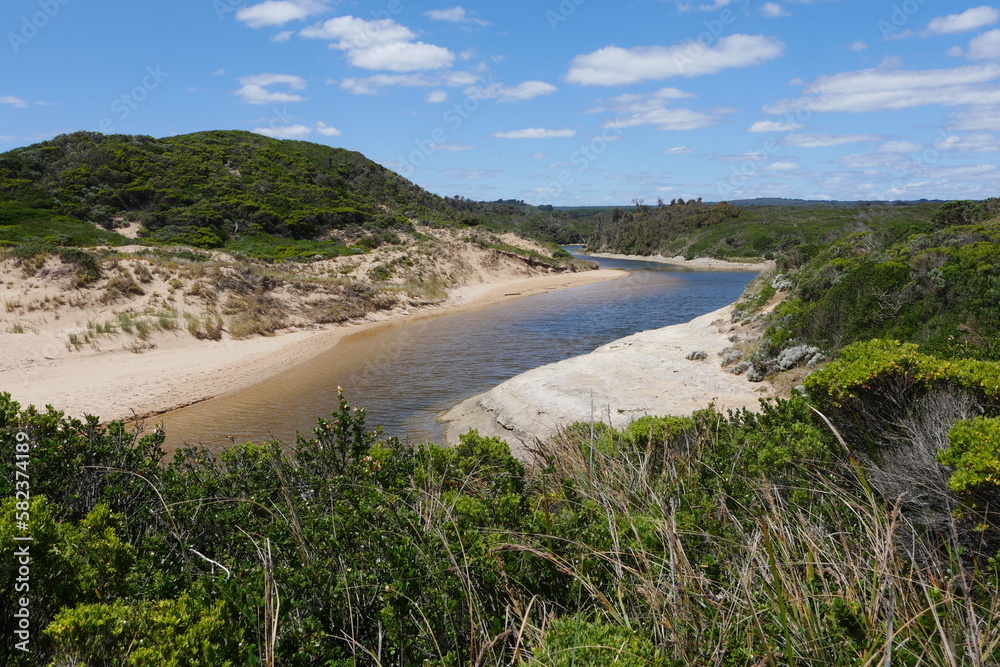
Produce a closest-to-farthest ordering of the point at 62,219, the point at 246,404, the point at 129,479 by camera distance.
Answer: the point at 129,479 → the point at 246,404 → the point at 62,219

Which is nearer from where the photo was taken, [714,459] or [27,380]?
[714,459]

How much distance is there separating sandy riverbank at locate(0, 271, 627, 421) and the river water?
93 centimetres

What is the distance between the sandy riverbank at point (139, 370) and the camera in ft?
A: 44.2

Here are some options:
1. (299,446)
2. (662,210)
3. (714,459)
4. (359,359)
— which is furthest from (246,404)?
(662,210)

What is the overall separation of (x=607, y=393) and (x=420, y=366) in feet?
25.3

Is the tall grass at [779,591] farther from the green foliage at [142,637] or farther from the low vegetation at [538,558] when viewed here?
the green foliage at [142,637]

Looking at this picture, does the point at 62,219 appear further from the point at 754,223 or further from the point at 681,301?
the point at 754,223

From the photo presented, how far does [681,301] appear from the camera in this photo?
3634 centimetres

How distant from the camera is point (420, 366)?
17.9m

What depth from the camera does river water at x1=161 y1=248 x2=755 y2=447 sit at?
1246 cm

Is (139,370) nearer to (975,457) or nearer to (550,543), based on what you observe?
(550,543)

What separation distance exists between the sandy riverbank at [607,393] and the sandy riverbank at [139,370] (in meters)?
7.46

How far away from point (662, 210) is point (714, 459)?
109 m

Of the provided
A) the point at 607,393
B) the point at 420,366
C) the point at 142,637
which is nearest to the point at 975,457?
the point at 142,637
